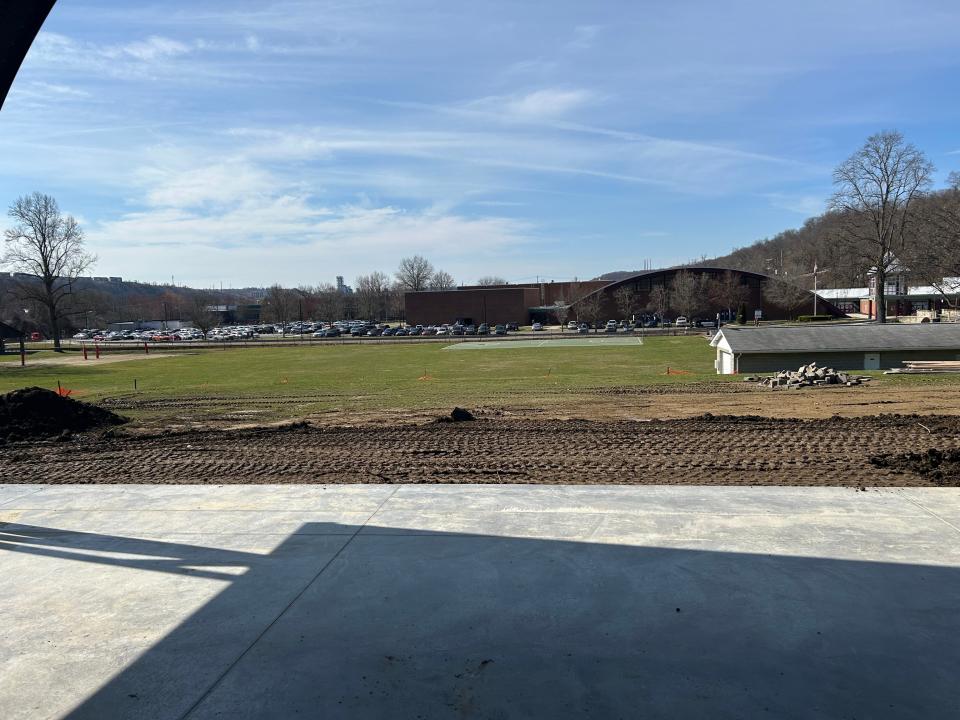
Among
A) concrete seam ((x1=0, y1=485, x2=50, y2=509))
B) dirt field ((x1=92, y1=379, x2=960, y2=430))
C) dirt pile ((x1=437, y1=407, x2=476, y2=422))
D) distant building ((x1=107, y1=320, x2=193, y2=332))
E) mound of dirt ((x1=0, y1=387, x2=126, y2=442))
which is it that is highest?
distant building ((x1=107, y1=320, x2=193, y2=332))

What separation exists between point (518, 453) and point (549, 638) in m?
6.84

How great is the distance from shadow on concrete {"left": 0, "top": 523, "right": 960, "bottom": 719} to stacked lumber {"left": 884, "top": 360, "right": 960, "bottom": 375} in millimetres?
25645

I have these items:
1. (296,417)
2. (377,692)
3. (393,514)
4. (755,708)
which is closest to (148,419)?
(296,417)

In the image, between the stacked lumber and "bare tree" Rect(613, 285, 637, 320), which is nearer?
the stacked lumber

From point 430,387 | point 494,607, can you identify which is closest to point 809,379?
point 430,387

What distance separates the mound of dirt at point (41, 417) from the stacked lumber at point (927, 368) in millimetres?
28958

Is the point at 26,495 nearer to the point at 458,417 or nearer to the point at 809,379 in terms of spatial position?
the point at 458,417

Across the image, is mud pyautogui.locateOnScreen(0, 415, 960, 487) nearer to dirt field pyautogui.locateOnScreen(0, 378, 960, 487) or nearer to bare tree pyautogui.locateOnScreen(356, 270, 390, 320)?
dirt field pyautogui.locateOnScreen(0, 378, 960, 487)

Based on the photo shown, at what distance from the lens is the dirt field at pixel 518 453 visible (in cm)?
952

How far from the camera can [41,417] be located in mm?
15453

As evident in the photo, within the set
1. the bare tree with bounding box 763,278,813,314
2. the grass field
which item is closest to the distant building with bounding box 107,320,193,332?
the grass field

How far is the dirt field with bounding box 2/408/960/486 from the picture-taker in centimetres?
952

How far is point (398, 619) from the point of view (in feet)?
16.8

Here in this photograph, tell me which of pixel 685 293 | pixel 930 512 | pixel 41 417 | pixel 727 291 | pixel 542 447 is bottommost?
pixel 542 447
